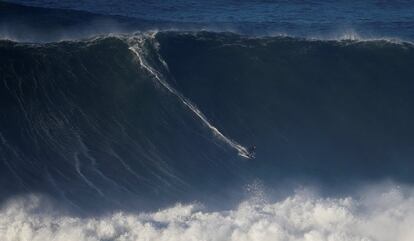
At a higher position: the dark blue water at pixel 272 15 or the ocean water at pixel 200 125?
the dark blue water at pixel 272 15

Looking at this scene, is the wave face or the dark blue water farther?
the dark blue water

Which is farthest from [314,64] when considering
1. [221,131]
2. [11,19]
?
[11,19]

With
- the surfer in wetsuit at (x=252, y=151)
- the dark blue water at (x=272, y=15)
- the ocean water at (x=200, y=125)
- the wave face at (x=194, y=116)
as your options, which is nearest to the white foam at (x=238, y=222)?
the ocean water at (x=200, y=125)

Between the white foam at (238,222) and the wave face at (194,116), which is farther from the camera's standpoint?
the wave face at (194,116)

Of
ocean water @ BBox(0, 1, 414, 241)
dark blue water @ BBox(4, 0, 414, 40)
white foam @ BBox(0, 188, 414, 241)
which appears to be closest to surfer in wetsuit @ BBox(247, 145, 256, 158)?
ocean water @ BBox(0, 1, 414, 241)

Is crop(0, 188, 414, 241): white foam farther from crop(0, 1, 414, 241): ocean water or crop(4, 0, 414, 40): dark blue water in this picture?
crop(4, 0, 414, 40): dark blue water

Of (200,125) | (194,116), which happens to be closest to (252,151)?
(200,125)

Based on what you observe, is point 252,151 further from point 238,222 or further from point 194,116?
point 238,222

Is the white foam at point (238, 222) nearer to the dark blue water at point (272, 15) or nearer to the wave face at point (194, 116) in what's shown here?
the wave face at point (194, 116)
